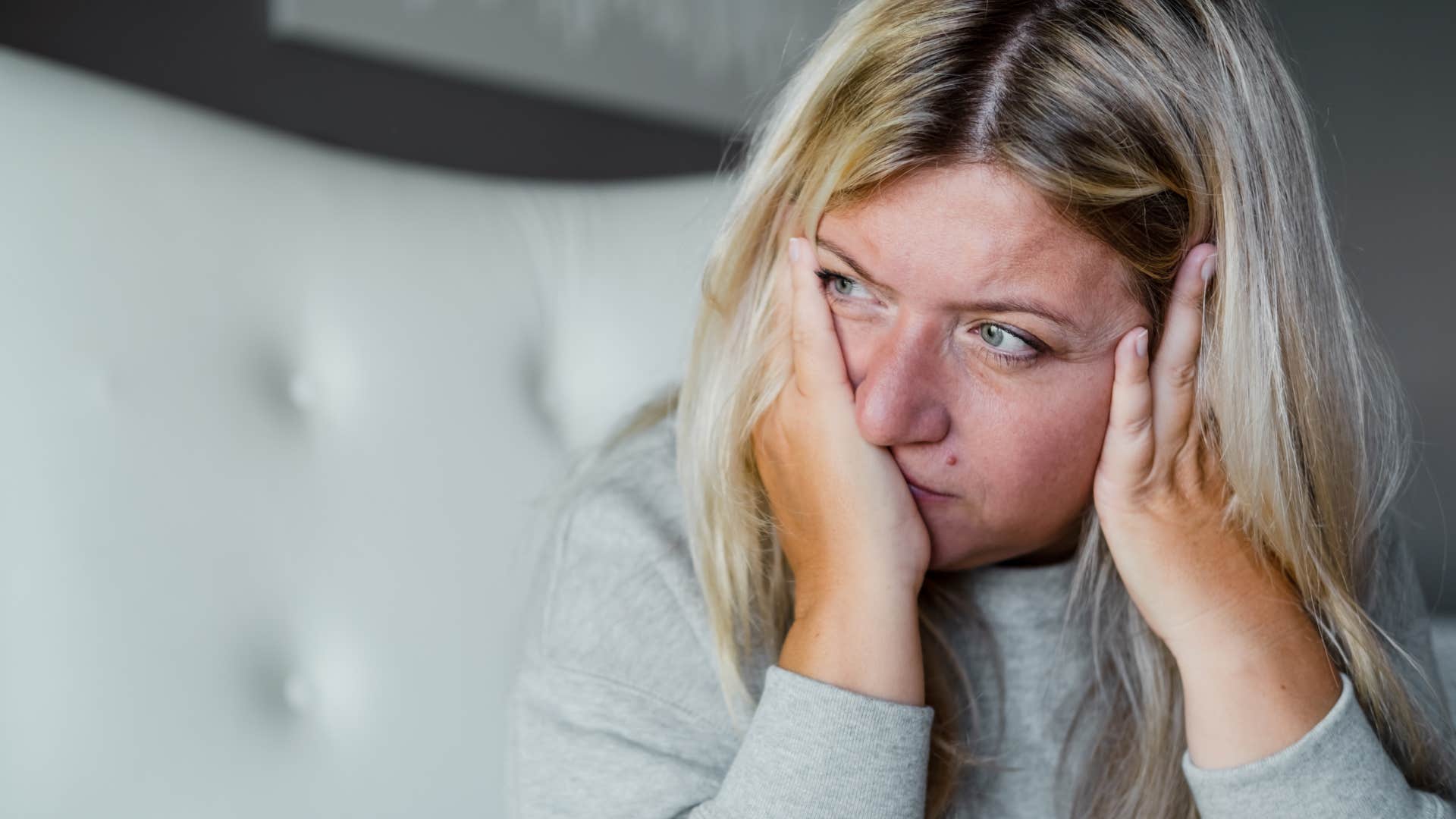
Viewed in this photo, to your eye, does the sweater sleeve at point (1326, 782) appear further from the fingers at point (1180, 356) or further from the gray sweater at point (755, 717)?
the fingers at point (1180, 356)

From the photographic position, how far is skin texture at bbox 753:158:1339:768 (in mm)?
829

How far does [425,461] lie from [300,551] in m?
0.14

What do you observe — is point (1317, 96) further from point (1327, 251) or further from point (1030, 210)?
point (1030, 210)

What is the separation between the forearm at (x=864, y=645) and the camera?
88 centimetres

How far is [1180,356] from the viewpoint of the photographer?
0.93 meters

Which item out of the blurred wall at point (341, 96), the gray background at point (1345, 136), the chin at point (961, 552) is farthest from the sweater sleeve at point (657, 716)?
the gray background at point (1345, 136)

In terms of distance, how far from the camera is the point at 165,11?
1.45 metres

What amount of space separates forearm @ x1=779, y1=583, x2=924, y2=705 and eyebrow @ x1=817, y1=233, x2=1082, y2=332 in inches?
8.4

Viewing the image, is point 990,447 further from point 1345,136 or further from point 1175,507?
point 1345,136

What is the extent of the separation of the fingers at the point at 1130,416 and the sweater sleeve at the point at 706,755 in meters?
0.24

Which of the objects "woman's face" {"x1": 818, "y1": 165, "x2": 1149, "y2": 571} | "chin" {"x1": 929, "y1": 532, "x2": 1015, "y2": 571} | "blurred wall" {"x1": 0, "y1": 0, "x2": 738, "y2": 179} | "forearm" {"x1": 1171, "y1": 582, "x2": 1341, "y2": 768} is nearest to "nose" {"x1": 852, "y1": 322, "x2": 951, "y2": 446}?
"woman's face" {"x1": 818, "y1": 165, "x2": 1149, "y2": 571}

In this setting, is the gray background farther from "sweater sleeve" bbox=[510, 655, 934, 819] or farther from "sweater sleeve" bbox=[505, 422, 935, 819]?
"sweater sleeve" bbox=[510, 655, 934, 819]

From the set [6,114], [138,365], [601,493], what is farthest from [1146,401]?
[6,114]

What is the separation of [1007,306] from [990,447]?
0.37 feet
